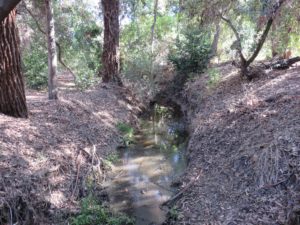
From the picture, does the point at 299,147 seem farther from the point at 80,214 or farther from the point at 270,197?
the point at 80,214

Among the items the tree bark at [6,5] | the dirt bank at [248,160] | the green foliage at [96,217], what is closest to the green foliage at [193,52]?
the dirt bank at [248,160]

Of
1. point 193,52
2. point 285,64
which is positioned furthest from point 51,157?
point 193,52

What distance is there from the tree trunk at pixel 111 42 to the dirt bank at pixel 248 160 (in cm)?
485

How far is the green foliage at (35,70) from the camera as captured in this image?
38.5 feet

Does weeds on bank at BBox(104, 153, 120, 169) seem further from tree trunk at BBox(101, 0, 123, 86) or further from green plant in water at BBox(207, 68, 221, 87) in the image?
tree trunk at BBox(101, 0, 123, 86)

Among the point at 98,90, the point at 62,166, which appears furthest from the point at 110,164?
the point at 98,90

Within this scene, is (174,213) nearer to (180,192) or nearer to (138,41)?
(180,192)

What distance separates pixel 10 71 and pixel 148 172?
3.52 metres

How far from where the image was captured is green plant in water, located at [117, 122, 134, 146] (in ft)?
28.2

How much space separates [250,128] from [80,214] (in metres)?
3.57

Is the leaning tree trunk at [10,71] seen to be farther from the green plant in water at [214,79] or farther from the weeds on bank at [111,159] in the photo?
the green plant in water at [214,79]

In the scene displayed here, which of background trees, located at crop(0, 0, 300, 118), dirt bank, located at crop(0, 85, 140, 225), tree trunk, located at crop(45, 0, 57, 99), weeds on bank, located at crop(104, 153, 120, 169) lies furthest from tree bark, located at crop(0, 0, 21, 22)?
background trees, located at crop(0, 0, 300, 118)

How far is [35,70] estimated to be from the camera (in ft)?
39.1

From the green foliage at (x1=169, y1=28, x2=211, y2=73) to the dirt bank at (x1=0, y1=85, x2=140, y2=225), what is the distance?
16.9ft
